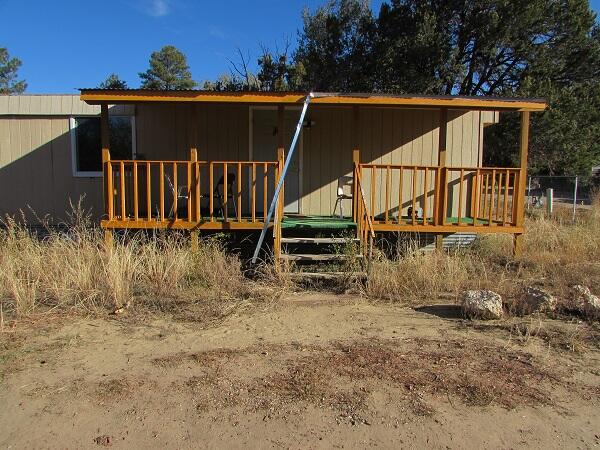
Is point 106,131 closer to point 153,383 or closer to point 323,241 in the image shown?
point 323,241

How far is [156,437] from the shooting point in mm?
2867

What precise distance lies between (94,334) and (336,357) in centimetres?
220

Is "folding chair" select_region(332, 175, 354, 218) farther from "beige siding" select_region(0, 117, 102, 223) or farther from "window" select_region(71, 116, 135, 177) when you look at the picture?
"beige siding" select_region(0, 117, 102, 223)

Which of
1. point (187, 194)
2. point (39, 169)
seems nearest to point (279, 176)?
point (187, 194)

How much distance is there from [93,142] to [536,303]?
8224 millimetres

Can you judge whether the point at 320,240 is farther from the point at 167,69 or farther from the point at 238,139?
the point at 167,69

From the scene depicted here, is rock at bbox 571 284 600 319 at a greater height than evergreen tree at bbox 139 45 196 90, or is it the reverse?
evergreen tree at bbox 139 45 196 90

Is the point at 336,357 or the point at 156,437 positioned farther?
the point at 336,357

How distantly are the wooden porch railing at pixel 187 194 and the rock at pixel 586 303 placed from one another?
4127 mm

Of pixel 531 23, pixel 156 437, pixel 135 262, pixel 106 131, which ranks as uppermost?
pixel 531 23

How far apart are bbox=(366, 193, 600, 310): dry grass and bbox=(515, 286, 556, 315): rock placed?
333 mm

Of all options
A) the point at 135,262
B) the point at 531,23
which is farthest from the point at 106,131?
the point at 531,23

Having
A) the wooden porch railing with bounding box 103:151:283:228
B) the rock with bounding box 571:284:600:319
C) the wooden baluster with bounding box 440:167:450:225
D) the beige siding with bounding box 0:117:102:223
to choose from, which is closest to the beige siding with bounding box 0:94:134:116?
the beige siding with bounding box 0:117:102:223

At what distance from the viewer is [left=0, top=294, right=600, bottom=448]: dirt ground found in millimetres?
2912
